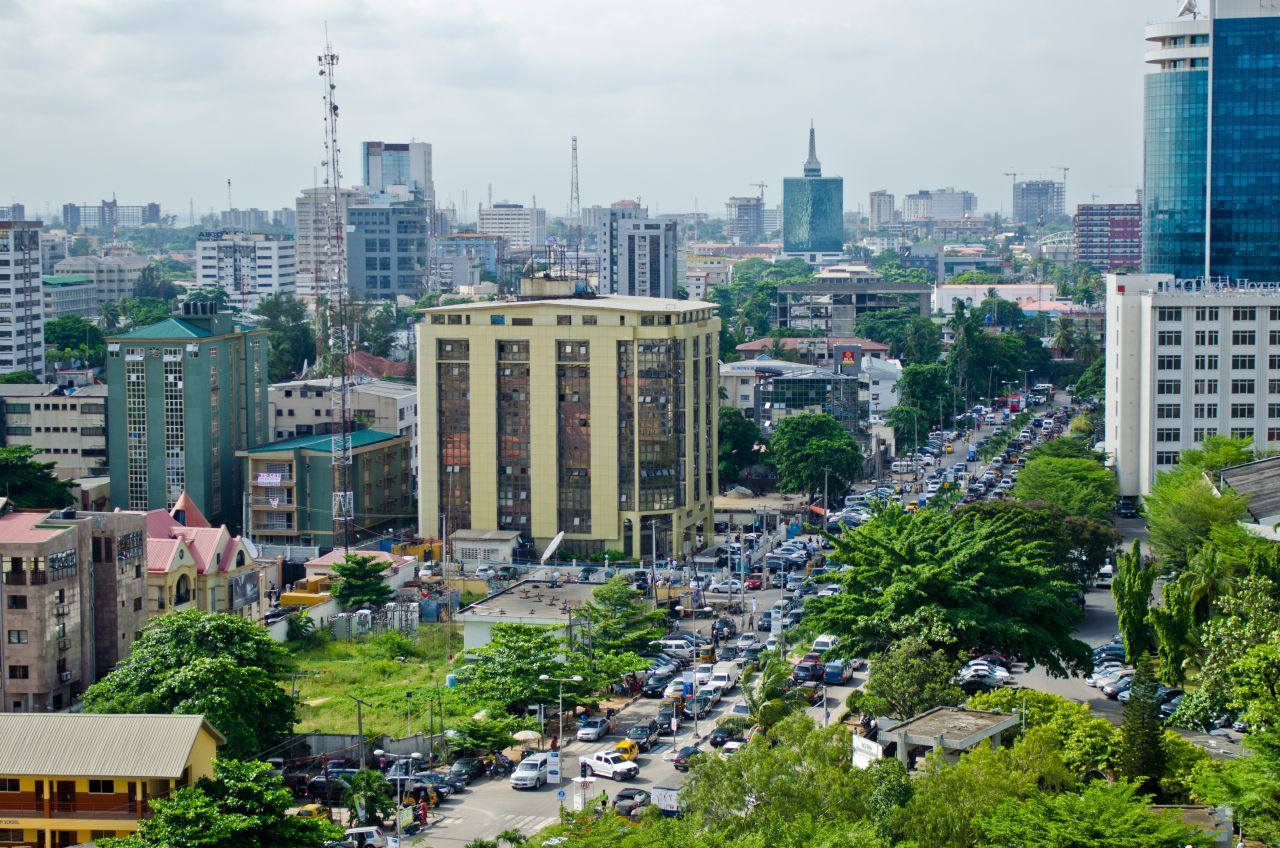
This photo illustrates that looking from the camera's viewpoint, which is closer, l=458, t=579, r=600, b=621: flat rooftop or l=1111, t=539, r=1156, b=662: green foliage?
l=1111, t=539, r=1156, b=662: green foliage

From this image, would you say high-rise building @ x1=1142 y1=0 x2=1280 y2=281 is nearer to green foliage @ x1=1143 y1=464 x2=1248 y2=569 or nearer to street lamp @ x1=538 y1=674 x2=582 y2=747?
green foliage @ x1=1143 y1=464 x2=1248 y2=569

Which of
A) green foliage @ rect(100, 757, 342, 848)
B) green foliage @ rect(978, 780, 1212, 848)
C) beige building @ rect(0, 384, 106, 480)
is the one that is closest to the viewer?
green foliage @ rect(978, 780, 1212, 848)

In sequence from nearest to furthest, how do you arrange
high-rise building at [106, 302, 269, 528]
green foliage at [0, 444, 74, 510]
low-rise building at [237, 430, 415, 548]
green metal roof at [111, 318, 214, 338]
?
green foliage at [0, 444, 74, 510] < low-rise building at [237, 430, 415, 548] < high-rise building at [106, 302, 269, 528] < green metal roof at [111, 318, 214, 338]

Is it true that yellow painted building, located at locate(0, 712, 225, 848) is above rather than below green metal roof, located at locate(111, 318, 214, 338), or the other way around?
below

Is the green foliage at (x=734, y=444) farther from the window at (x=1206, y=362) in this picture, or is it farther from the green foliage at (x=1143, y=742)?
the green foliage at (x=1143, y=742)

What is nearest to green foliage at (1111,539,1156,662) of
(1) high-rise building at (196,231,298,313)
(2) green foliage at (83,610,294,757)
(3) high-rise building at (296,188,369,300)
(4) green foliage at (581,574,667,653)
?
(4) green foliage at (581,574,667,653)

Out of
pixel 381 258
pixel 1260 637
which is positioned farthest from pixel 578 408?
pixel 381 258

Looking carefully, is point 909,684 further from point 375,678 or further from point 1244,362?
point 1244,362

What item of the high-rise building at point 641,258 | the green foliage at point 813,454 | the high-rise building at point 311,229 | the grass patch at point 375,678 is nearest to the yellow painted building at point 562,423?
the grass patch at point 375,678
